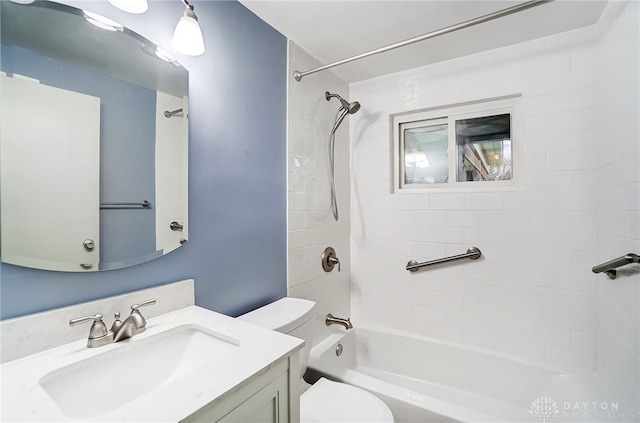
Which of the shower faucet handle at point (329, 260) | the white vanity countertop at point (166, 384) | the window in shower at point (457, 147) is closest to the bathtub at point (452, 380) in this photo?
the shower faucet handle at point (329, 260)

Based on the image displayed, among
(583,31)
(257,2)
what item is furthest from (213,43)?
(583,31)

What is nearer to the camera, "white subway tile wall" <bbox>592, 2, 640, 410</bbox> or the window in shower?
"white subway tile wall" <bbox>592, 2, 640, 410</bbox>

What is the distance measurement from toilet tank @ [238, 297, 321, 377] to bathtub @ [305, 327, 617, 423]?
1.01ft

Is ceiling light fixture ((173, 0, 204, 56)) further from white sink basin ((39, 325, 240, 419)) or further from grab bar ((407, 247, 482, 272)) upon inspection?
grab bar ((407, 247, 482, 272))

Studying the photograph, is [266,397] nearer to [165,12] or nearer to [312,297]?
[312,297]

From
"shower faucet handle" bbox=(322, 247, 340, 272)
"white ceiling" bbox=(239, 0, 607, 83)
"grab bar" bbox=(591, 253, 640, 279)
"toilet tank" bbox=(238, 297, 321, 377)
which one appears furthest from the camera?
"shower faucet handle" bbox=(322, 247, 340, 272)

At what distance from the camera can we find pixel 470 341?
6.42 ft

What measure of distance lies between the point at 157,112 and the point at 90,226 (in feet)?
1.58

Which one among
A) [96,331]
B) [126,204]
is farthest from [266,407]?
[126,204]

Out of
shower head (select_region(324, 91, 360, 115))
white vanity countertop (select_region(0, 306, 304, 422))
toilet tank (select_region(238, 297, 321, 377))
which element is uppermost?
shower head (select_region(324, 91, 360, 115))

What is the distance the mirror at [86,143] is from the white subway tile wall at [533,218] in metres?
1.60

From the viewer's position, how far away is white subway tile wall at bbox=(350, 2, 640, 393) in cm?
140

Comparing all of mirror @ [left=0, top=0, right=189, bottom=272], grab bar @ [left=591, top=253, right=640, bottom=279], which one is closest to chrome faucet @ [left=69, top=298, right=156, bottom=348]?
mirror @ [left=0, top=0, right=189, bottom=272]

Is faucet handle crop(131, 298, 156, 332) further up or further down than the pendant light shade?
further down
